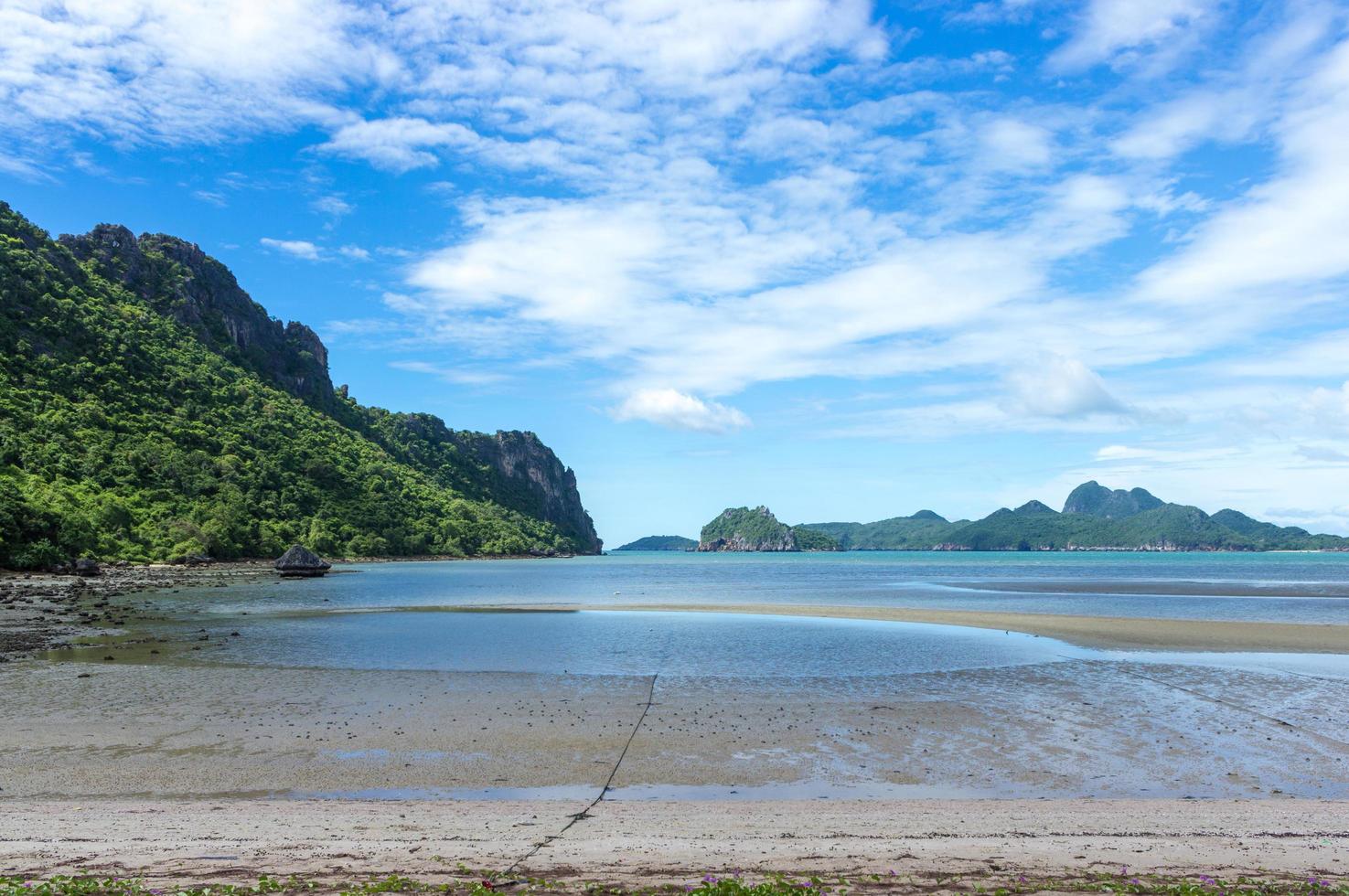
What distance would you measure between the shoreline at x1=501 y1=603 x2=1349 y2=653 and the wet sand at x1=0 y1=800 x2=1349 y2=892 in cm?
2552

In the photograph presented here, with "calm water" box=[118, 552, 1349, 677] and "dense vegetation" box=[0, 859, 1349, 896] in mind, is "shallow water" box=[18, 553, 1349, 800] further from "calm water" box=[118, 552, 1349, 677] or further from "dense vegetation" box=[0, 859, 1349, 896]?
"dense vegetation" box=[0, 859, 1349, 896]

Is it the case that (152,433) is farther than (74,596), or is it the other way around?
(152,433)

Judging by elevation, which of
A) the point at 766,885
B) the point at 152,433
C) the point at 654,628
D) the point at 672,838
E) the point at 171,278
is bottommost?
the point at 654,628

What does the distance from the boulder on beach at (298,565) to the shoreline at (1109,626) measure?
43.8 meters

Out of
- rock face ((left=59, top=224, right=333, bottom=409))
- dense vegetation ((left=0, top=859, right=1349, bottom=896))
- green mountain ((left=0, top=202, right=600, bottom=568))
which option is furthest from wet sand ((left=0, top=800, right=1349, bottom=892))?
rock face ((left=59, top=224, right=333, bottom=409))

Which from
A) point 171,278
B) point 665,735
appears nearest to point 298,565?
point 665,735

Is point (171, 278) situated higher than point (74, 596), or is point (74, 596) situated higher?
point (171, 278)

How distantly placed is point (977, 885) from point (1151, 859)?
2888mm

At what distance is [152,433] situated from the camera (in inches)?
4592

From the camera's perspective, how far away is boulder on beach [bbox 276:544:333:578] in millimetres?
90062

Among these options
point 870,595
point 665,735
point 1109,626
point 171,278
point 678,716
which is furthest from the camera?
point 171,278

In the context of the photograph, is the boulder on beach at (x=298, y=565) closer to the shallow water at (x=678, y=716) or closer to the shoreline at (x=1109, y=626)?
the shoreline at (x=1109, y=626)

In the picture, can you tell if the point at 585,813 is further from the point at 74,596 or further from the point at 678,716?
the point at 74,596

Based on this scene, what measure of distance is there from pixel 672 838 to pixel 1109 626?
39.6 meters
